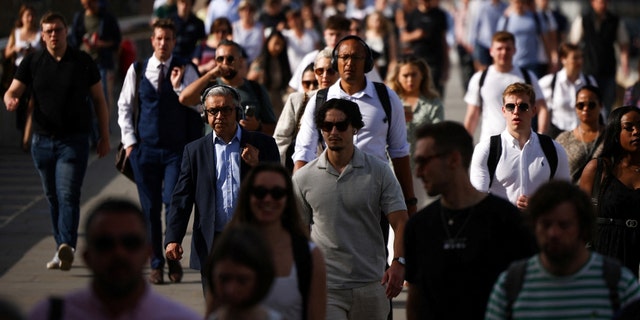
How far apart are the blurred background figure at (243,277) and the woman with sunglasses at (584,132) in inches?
210

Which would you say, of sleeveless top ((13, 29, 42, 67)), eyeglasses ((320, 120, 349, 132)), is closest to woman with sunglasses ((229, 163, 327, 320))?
eyeglasses ((320, 120, 349, 132))

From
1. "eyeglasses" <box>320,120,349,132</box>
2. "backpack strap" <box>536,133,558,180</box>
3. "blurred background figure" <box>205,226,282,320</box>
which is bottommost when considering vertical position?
"blurred background figure" <box>205,226,282,320</box>

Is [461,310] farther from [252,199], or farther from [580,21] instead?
[580,21]

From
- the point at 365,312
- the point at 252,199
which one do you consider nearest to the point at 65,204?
the point at 365,312

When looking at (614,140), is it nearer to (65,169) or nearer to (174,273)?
(174,273)

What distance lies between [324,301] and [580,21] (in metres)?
12.1

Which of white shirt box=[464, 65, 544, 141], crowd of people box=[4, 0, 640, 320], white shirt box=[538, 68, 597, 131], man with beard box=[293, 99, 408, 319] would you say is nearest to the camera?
crowd of people box=[4, 0, 640, 320]

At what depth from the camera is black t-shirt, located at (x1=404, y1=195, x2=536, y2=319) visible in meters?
5.91

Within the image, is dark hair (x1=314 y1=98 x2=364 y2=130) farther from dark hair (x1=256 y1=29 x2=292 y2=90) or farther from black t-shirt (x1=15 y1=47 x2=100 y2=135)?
dark hair (x1=256 y1=29 x2=292 y2=90)

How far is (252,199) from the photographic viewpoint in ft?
20.1

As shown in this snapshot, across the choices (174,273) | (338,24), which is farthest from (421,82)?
(174,273)

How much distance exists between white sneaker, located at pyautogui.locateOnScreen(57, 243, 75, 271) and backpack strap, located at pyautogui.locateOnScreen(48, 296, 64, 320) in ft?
21.1

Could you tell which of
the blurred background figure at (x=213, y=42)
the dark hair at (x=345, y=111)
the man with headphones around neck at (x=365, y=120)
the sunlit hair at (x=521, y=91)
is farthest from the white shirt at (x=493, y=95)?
the dark hair at (x=345, y=111)

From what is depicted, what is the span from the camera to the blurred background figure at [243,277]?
15.3 feet
